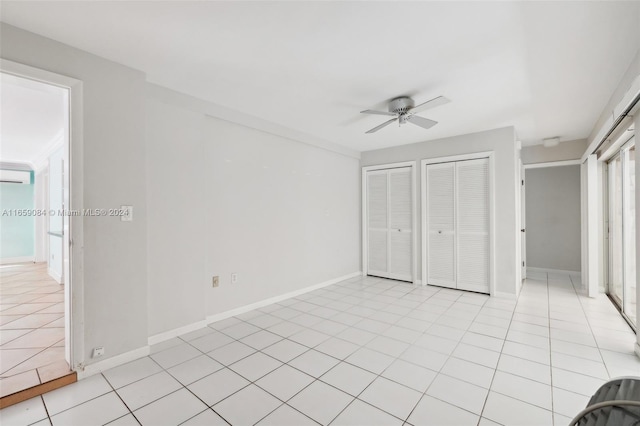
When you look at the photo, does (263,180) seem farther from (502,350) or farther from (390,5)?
(502,350)

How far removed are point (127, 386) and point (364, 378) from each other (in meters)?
1.79

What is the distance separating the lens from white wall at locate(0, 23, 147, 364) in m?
2.21

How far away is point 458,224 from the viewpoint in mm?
4582

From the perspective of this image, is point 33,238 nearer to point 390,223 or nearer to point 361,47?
point 390,223

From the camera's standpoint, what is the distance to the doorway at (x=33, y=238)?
219 centimetres

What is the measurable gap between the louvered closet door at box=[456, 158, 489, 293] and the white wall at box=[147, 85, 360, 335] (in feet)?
7.05

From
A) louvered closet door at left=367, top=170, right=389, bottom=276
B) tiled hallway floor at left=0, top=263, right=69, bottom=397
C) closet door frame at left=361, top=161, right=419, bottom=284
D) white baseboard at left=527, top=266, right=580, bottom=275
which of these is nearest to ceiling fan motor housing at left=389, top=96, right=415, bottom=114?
closet door frame at left=361, top=161, right=419, bottom=284

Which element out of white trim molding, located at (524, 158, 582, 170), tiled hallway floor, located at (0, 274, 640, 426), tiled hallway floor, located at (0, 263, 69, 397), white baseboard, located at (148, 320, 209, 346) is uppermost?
white trim molding, located at (524, 158, 582, 170)

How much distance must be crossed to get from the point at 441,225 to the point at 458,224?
27cm

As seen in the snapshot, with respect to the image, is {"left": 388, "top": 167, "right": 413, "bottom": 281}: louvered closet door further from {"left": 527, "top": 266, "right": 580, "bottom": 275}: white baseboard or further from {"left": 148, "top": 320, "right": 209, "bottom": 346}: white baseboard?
{"left": 148, "top": 320, "right": 209, "bottom": 346}: white baseboard

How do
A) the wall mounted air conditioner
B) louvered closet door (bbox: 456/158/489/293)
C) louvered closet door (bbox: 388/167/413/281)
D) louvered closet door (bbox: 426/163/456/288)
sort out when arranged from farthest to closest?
1. the wall mounted air conditioner
2. louvered closet door (bbox: 388/167/413/281)
3. louvered closet door (bbox: 426/163/456/288)
4. louvered closet door (bbox: 456/158/489/293)

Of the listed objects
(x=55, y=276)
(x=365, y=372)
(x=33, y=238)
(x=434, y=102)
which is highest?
(x=434, y=102)

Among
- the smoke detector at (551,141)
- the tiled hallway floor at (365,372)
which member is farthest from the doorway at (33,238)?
the smoke detector at (551,141)

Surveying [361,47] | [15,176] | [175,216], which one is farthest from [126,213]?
[15,176]
